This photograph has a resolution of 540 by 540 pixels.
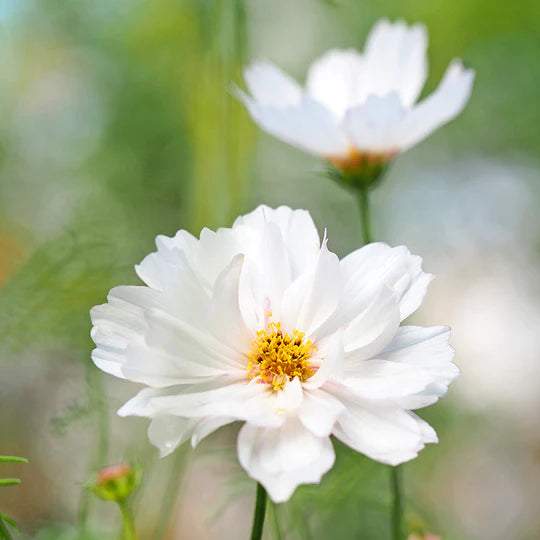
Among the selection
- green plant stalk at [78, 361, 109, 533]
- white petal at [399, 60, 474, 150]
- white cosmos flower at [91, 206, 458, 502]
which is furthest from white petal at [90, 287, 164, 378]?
white petal at [399, 60, 474, 150]

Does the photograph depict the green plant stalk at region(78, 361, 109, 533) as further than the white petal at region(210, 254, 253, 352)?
Yes

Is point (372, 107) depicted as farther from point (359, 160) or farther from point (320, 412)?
point (320, 412)

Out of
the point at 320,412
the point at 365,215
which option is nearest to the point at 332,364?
the point at 320,412

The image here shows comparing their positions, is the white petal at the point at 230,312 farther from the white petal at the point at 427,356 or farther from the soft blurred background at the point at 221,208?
the soft blurred background at the point at 221,208

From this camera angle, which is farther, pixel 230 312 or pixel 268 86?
pixel 268 86

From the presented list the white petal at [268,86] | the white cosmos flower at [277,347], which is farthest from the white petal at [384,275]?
the white petal at [268,86]

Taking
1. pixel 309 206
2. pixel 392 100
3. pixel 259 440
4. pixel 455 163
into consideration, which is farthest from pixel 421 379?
pixel 455 163

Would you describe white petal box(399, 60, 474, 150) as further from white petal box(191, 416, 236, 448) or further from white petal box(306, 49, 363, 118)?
white petal box(191, 416, 236, 448)
